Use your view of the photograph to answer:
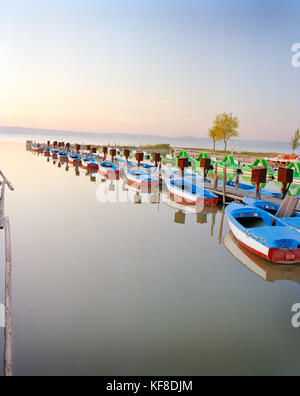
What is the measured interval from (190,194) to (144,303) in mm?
12239

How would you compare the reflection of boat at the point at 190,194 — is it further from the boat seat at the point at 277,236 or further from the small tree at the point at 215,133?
the small tree at the point at 215,133

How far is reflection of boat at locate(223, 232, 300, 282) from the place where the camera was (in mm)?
10109

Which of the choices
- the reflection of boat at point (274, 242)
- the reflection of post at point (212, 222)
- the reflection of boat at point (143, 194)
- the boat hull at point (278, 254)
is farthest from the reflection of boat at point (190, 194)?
the boat hull at point (278, 254)

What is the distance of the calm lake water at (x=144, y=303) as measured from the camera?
Answer: 598 centimetres

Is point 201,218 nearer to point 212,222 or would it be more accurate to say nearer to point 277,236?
point 212,222

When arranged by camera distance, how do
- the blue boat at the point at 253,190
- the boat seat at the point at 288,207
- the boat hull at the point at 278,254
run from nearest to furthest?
1. the boat hull at the point at 278,254
2. the boat seat at the point at 288,207
3. the blue boat at the point at 253,190

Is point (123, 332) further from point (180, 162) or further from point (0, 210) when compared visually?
point (180, 162)

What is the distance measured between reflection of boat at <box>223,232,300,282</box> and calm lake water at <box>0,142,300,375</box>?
60 millimetres

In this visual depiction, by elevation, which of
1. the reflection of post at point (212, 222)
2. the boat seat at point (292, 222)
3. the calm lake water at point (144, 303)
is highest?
the boat seat at point (292, 222)

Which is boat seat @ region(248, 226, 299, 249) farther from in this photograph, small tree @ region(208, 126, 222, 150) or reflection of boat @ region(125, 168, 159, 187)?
small tree @ region(208, 126, 222, 150)

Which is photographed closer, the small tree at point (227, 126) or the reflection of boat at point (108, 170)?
the reflection of boat at point (108, 170)

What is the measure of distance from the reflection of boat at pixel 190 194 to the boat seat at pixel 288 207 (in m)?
5.18

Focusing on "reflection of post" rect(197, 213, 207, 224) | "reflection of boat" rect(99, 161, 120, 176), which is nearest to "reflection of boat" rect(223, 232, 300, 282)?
"reflection of post" rect(197, 213, 207, 224)
